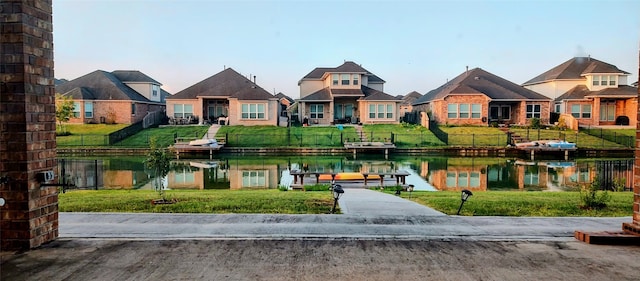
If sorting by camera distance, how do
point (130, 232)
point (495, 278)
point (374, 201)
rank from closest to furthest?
point (495, 278), point (130, 232), point (374, 201)

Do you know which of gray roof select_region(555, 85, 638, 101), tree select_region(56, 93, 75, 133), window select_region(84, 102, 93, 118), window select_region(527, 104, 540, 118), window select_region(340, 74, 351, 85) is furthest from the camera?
window select_region(340, 74, 351, 85)

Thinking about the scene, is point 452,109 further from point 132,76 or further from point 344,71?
point 132,76

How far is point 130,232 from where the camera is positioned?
5.98 metres

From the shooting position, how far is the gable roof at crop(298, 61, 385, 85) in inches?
1807

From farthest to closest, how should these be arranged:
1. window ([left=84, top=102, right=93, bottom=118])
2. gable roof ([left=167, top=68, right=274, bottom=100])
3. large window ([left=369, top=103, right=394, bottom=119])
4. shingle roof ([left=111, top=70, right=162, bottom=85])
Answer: shingle roof ([left=111, top=70, right=162, bottom=85]), large window ([left=369, top=103, right=394, bottom=119]), gable roof ([left=167, top=68, right=274, bottom=100]), window ([left=84, top=102, right=93, bottom=118])

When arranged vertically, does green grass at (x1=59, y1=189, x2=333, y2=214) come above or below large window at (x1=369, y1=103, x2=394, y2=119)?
below

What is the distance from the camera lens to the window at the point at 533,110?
4338 cm

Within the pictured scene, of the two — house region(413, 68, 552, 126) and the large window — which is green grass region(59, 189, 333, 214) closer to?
the large window

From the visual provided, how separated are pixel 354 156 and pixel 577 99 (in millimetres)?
26680

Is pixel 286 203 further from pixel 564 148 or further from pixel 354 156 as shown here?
pixel 564 148

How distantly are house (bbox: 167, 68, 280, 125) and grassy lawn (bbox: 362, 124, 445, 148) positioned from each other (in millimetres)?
9646

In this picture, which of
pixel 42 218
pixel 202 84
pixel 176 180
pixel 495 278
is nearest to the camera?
pixel 495 278

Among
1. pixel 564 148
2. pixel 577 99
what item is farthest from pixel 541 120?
pixel 564 148

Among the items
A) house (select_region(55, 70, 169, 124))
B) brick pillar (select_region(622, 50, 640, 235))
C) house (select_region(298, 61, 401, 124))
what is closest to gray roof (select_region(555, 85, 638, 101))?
house (select_region(298, 61, 401, 124))
